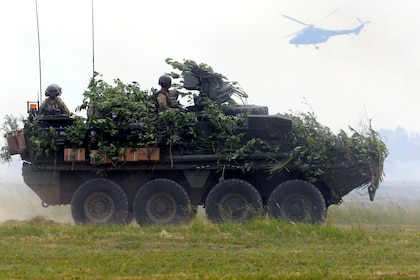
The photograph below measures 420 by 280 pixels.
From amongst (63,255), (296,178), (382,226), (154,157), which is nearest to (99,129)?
(154,157)

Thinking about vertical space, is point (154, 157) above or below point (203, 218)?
above

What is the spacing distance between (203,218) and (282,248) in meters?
5.08

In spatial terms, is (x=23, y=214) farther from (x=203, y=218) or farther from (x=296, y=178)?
(x=296, y=178)

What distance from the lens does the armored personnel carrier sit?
1788 cm

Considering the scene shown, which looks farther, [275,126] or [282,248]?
[275,126]

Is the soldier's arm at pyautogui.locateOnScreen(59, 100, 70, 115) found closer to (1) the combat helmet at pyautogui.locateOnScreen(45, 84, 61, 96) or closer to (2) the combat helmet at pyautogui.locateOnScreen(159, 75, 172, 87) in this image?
(1) the combat helmet at pyautogui.locateOnScreen(45, 84, 61, 96)

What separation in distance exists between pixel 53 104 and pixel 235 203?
4570 millimetres

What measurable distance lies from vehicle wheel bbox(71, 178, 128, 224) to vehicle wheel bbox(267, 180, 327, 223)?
3097 mm

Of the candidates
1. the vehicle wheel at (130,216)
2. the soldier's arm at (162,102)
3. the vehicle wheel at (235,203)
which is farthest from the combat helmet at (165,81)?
the vehicle wheel at (130,216)

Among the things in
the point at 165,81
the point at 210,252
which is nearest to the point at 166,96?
the point at 165,81

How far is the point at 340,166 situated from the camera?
17.9 m

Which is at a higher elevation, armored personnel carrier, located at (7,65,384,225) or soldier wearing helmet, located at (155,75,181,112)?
soldier wearing helmet, located at (155,75,181,112)

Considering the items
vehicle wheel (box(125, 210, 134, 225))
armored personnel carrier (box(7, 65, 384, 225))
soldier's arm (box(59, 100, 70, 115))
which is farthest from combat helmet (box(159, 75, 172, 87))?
vehicle wheel (box(125, 210, 134, 225))

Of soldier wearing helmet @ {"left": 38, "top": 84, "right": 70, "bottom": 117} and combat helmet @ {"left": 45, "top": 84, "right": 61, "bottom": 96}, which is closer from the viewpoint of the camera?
soldier wearing helmet @ {"left": 38, "top": 84, "right": 70, "bottom": 117}
